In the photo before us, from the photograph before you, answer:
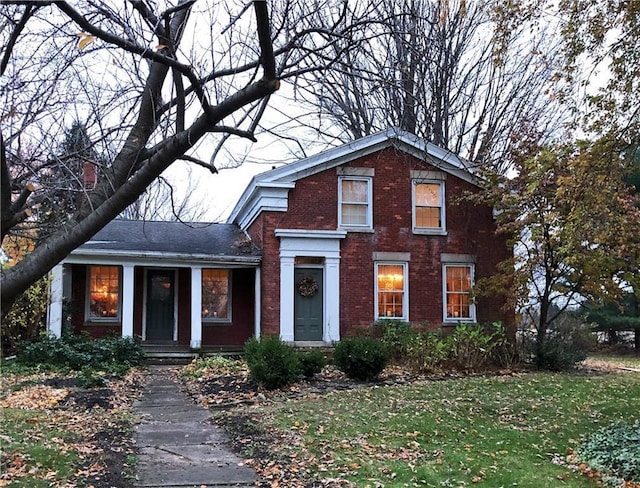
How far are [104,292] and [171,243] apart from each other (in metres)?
2.51

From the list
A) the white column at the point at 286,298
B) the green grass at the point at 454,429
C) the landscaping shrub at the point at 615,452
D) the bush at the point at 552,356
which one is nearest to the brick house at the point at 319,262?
the white column at the point at 286,298

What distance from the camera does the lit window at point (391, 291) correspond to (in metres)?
18.3

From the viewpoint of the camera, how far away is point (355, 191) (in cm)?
1848

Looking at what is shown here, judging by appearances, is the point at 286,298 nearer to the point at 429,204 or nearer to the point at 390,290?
the point at 390,290

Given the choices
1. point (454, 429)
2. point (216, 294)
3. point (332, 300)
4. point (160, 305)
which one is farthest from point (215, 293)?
point (454, 429)

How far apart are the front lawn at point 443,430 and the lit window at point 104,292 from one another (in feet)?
33.1

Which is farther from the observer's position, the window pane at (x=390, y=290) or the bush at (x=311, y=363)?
the window pane at (x=390, y=290)

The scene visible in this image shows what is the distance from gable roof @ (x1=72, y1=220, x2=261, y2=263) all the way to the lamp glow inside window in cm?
286

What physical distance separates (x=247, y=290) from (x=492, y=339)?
25.6 ft

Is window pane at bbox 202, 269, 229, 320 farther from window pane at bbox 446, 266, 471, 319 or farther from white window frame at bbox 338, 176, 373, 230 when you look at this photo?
window pane at bbox 446, 266, 471, 319

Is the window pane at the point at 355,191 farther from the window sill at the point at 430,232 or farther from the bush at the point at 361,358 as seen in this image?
the bush at the point at 361,358

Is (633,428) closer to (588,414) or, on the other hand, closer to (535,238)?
(588,414)

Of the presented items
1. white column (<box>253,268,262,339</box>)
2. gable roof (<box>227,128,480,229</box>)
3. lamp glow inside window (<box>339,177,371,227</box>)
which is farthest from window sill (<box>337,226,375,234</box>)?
white column (<box>253,268,262,339</box>)

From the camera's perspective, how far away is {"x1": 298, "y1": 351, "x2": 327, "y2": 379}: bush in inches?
508
